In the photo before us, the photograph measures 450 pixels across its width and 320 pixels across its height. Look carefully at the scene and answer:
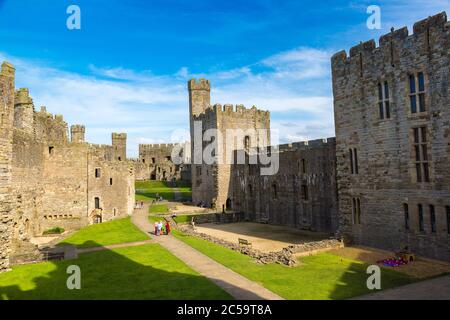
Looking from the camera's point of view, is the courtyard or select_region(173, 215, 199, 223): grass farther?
select_region(173, 215, 199, 223): grass

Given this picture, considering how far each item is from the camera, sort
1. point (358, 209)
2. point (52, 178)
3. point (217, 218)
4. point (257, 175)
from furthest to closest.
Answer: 1. point (257, 175)
2. point (217, 218)
3. point (52, 178)
4. point (358, 209)

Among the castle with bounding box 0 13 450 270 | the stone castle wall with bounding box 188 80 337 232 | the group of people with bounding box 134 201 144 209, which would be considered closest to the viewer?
the castle with bounding box 0 13 450 270

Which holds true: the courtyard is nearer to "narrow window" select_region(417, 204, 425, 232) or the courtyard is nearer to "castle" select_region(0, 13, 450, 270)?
"castle" select_region(0, 13, 450, 270)

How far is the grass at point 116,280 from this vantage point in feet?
47.5

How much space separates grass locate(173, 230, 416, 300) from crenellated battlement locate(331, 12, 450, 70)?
12.3 meters

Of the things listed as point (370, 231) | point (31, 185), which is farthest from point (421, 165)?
point (31, 185)

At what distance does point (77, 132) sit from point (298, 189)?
2893 centimetres

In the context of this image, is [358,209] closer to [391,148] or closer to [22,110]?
[391,148]

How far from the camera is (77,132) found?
45.2 m

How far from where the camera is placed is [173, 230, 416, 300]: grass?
14.3 meters

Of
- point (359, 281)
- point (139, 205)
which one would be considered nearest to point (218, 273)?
point (359, 281)

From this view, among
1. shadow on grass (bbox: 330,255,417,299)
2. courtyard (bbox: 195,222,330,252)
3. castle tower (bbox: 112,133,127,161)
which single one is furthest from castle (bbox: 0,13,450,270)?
castle tower (bbox: 112,133,127,161)

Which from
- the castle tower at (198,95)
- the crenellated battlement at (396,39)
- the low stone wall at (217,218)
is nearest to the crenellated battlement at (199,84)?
the castle tower at (198,95)

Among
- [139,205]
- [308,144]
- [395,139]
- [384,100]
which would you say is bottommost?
[139,205]
